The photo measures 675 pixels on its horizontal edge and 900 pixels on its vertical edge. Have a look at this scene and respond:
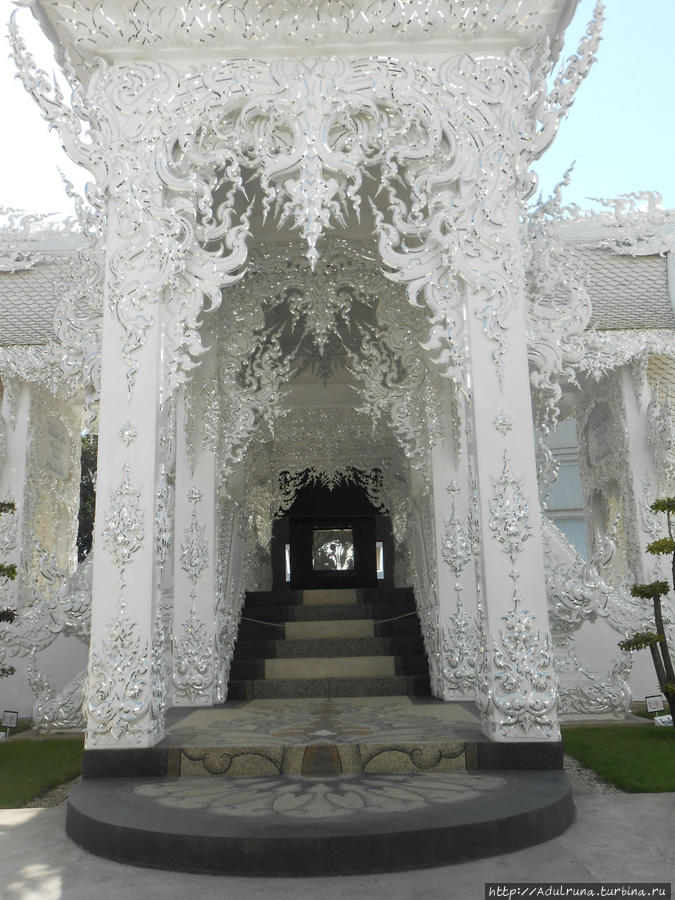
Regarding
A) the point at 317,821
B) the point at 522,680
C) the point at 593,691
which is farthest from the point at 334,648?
the point at 317,821

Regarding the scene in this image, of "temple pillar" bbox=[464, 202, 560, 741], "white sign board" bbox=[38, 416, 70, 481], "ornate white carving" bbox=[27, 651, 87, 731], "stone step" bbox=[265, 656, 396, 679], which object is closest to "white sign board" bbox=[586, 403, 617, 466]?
"stone step" bbox=[265, 656, 396, 679]

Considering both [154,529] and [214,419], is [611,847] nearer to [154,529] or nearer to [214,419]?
[154,529]

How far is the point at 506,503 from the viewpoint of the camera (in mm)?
3074

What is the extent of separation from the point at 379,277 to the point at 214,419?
149 cm

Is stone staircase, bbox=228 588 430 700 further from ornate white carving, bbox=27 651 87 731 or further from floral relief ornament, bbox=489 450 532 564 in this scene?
floral relief ornament, bbox=489 450 532 564

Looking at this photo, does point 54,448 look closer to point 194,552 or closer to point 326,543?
point 194,552

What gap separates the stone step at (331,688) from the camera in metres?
4.66

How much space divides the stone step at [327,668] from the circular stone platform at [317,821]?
7.25 ft

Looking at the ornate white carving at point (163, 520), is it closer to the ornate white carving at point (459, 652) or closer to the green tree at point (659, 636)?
the ornate white carving at point (459, 652)

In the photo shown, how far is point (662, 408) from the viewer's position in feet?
21.2

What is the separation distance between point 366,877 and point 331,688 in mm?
2622

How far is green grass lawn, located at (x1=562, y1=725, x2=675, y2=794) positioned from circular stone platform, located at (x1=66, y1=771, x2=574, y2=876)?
0.70m

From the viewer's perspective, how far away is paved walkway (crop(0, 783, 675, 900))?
78.0 inches

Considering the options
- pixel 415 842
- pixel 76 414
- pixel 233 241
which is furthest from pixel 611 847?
pixel 76 414
